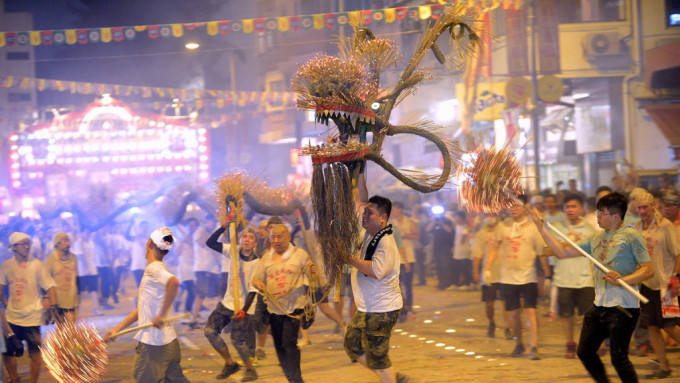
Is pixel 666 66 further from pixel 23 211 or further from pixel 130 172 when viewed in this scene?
pixel 23 211

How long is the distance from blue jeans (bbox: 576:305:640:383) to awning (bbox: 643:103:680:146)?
13.2 metres

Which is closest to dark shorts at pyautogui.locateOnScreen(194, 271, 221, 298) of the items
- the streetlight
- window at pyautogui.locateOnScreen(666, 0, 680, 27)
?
the streetlight

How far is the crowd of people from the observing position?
17.9 ft

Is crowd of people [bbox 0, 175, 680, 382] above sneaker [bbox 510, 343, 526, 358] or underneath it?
above

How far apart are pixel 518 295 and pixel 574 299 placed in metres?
0.62

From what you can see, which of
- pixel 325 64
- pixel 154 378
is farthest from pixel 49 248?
pixel 325 64

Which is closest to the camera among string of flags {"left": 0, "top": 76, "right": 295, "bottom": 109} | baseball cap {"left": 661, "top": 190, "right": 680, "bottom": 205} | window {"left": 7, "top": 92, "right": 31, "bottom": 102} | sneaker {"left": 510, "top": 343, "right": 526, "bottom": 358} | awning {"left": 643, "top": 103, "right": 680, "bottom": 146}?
baseball cap {"left": 661, "top": 190, "right": 680, "bottom": 205}

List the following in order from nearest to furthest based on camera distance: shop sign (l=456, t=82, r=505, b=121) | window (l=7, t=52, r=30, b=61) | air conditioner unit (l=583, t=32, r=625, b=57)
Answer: shop sign (l=456, t=82, r=505, b=121) → air conditioner unit (l=583, t=32, r=625, b=57) → window (l=7, t=52, r=30, b=61)

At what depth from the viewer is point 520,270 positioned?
8055mm

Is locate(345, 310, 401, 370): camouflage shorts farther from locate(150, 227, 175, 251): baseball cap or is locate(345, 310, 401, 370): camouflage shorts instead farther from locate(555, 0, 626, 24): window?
locate(555, 0, 626, 24): window

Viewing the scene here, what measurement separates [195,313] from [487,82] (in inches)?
381

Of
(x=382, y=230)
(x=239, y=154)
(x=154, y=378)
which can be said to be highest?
(x=239, y=154)

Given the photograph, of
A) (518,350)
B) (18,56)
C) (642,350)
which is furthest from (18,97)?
(642,350)

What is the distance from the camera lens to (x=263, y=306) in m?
7.17
